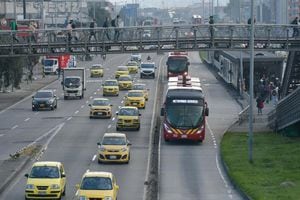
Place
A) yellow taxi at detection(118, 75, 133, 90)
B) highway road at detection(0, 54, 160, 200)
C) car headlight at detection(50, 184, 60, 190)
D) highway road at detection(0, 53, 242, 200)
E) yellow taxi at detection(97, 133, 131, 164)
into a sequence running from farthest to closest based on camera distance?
yellow taxi at detection(118, 75, 133, 90), yellow taxi at detection(97, 133, 131, 164), highway road at detection(0, 54, 160, 200), highway road at detection(0, 53, 242, 200), car headlight at detection(50, 184, 60, 190)

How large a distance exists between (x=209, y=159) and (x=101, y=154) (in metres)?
5.63

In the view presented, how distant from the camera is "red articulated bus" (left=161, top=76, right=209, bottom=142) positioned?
2127 inches

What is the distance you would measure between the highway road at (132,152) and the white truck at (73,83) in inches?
40.9

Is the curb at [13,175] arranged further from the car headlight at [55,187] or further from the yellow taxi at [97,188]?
the yellow taxi at [97,188]

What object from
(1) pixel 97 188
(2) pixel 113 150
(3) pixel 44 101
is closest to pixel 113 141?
(2) pixel 113 150

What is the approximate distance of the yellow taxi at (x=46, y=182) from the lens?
Result: 115ft

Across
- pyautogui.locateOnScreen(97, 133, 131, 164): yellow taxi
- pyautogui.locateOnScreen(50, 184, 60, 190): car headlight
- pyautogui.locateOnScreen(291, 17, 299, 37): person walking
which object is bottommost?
pyautogui.locateOnScreen(97, 133, 131, 164): yellow taxi

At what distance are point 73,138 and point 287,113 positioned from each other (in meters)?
12.0

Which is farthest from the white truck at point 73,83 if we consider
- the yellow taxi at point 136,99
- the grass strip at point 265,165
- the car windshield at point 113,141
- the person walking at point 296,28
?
the car windshield at point 113,141

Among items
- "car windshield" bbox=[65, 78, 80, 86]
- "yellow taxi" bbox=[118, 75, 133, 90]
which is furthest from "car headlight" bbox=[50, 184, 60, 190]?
"yellow taxi" bbox=[118, 75, 133, 90]

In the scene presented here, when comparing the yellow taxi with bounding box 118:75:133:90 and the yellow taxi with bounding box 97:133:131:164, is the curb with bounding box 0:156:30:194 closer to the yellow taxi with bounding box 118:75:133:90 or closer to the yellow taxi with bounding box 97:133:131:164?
the yellow taxi with bounding box 97:133:131:164

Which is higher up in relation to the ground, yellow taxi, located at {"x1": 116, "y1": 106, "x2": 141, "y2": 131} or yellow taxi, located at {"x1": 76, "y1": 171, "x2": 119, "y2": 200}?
yellow taxi, located at {"x1": 76, "y1": 171, "x2": 119, "y2": 200}

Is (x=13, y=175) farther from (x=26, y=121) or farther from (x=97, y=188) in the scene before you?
(x=26, y=121)

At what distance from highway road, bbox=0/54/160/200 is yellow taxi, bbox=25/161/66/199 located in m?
0.97
